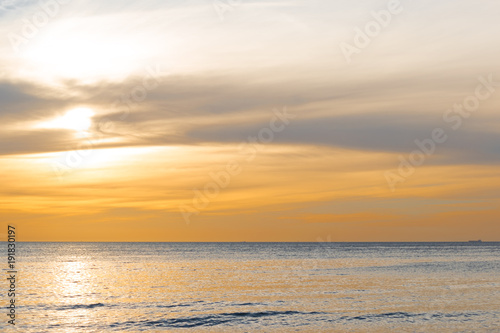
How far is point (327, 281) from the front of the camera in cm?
8188

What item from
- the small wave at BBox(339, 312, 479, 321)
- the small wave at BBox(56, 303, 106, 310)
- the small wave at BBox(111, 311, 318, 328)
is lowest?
the small wave at BBox(339, 312, 479, 321)

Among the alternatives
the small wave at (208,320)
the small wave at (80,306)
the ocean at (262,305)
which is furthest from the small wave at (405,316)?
the small wave at (80,306)

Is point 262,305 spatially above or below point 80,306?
below

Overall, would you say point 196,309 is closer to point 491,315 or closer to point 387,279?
point 491,315

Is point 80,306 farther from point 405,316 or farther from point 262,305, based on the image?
point 405,316

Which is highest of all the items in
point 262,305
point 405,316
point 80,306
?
point 80,306

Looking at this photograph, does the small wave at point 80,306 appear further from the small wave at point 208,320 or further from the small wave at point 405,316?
the small wave at point 405,316

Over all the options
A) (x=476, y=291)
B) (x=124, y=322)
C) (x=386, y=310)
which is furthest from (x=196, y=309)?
(x=476, y=291)

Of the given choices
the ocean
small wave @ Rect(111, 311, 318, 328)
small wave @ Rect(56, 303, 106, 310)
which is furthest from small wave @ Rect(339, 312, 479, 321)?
small wave @ Rect(56, 303, 106, 310)

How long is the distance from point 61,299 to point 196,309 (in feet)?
63.1

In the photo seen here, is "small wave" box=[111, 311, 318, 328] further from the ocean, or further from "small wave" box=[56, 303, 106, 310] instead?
"small wave" box=[56, 303, 106, 310]

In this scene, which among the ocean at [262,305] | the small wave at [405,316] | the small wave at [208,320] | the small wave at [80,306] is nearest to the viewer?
the ocean at [262,305]

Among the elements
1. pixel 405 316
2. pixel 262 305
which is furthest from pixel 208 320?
pixel 405 316

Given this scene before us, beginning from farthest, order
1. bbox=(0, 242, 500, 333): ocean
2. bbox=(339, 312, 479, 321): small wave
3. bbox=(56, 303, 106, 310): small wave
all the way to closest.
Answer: bbox=(56, 303, 106, 310): small wave, bbox=(339, 312, 479, 321): small wave, bbox=(0, 242, 500, 333): ocean
